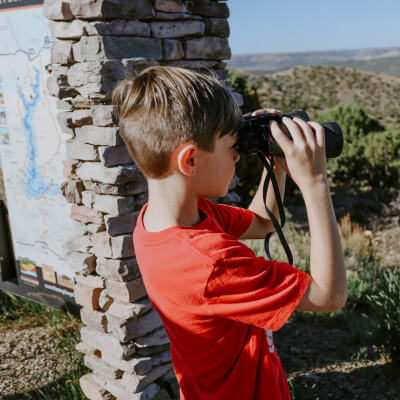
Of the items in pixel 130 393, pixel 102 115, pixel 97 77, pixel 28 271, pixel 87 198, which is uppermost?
pixel 97 77

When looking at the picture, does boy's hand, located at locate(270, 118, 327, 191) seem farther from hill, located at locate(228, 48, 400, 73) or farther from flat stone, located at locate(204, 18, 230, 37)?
hill, located at locate(228, 48, 400, 73)

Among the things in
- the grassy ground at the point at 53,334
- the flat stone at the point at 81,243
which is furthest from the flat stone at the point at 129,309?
the grassy ground at the point at 53,334

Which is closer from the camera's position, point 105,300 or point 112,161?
point 112,161

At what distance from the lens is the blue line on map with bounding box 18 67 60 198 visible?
2.80m

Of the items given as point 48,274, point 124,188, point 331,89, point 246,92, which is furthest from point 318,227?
point 331,89

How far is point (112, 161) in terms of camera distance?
91.4 inches

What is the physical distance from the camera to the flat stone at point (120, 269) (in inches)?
95.7

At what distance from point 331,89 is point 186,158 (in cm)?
2905

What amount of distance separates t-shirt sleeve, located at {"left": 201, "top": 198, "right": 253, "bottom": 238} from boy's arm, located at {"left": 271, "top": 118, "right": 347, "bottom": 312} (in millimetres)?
446

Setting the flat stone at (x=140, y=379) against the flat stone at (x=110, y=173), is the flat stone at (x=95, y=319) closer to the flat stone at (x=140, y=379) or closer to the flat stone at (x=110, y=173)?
the flat stone at (x=140, y=379)

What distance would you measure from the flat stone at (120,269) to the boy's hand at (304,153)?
4.70ft

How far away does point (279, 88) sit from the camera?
27.6 meters

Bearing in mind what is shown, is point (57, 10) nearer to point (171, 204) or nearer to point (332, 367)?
point (171, 204)

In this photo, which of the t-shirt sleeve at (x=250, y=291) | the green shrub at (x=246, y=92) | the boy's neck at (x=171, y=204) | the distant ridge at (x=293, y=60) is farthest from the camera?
the distant ridge at (x=293, y=60)
